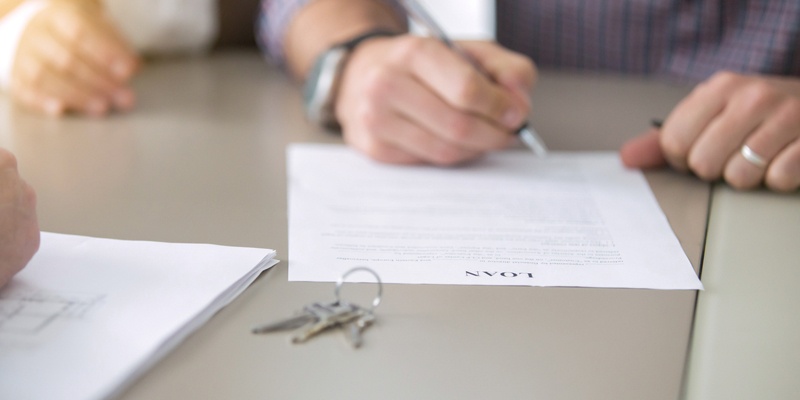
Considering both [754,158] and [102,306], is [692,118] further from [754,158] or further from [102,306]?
[102,306]

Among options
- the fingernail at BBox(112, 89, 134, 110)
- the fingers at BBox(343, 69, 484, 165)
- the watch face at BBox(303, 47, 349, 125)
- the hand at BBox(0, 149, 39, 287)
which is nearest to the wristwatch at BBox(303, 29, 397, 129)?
the watch face at BBox(303, 47, 349, 125)

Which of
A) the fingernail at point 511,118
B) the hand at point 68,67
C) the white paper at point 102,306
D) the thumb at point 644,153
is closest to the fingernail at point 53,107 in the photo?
the hand at point 68,67

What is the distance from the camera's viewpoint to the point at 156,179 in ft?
2.57

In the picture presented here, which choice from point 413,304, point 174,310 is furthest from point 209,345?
point 413,304

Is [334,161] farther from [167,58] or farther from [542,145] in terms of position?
[167,58]

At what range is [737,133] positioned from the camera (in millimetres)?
797

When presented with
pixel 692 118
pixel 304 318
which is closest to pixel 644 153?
pixel 692 118

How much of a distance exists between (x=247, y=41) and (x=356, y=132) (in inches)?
26.4

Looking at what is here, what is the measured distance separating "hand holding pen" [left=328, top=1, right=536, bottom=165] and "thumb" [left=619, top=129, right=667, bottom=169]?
0.12 meters

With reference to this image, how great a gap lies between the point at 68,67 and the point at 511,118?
1.91ft

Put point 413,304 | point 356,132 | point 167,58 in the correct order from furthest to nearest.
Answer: point 167,58 < point 356,132 < point 413,304

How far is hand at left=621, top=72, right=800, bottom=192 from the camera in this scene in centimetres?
78

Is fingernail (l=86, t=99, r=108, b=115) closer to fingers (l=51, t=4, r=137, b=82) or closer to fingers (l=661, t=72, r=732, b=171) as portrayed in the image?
fingers (l=51, t=4, r=137, b=82)

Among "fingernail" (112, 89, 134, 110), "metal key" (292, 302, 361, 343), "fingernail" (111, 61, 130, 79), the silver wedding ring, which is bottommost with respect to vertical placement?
the silver wedding ring
